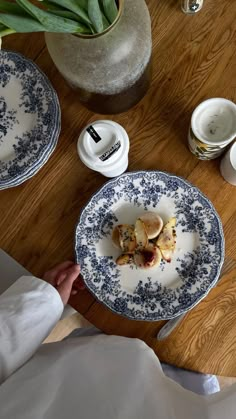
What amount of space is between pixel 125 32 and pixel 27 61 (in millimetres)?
237

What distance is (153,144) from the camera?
0.75 meters

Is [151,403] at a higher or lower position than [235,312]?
higher

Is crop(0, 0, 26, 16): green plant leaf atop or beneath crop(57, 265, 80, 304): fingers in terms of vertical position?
atop

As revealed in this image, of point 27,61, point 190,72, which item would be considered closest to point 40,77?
point 27,61

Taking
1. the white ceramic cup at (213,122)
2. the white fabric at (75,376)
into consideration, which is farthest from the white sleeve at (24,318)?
the white ceramic cup at (213,122)

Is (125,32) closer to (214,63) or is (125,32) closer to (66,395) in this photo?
(214,63)

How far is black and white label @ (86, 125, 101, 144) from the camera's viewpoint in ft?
2.10

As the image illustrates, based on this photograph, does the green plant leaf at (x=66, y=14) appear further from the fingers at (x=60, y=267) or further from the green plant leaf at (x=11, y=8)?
the fingers at (x=60, y=267)

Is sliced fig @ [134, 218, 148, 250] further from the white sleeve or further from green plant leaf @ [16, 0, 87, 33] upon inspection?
green plant leaf @ [16, 0, 87, 33]

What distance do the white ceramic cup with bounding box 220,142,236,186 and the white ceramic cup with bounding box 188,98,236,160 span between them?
0.04 feet

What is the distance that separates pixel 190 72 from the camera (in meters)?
0.75

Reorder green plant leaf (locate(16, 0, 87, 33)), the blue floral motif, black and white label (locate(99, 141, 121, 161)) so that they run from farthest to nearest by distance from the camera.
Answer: the blue floral motif < black and white label (locate(99, 141, 121, 161)) < green plant leaf (locate(16, 0, 87, 33))

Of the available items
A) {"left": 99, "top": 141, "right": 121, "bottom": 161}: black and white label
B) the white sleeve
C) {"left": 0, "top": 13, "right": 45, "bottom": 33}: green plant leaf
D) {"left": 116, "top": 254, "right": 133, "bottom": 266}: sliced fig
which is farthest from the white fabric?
{"left": 0, "top": 13, "right": 45, "bottom": 33}: green plant leaf

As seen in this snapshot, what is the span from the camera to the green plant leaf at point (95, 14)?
51 cm
